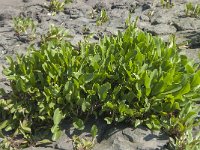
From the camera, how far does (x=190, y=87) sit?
155 inches

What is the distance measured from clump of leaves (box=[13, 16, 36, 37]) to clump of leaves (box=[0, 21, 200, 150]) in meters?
1.70

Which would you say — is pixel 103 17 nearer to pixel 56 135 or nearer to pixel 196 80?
pixel 196 80

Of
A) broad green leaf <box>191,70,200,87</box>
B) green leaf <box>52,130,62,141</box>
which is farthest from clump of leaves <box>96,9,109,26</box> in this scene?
green leaf <box>52,130,62,141</box>

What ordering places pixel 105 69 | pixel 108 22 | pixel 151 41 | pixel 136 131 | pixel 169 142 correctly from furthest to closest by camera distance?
pixel 108 22 < pixel 151 41 < pixel 105 69 < pixel 136 131 < pixel 169 142

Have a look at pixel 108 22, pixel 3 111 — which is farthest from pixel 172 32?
pixel 3 111

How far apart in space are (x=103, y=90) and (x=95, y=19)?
2954mm

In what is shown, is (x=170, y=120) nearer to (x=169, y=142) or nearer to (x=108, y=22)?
(x=169, y=142)

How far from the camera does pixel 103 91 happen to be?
379 centimetres

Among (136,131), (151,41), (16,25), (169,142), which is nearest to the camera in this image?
(169,142)

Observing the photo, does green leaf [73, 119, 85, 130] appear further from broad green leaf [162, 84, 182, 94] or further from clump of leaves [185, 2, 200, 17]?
clump of leaves [185, 2, 200, 17]

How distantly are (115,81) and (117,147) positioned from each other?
725 mm

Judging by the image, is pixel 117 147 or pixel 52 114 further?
pixel 52 114

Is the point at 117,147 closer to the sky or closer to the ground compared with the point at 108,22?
closer to the ground

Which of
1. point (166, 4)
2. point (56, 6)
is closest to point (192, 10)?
point (166, 4)
